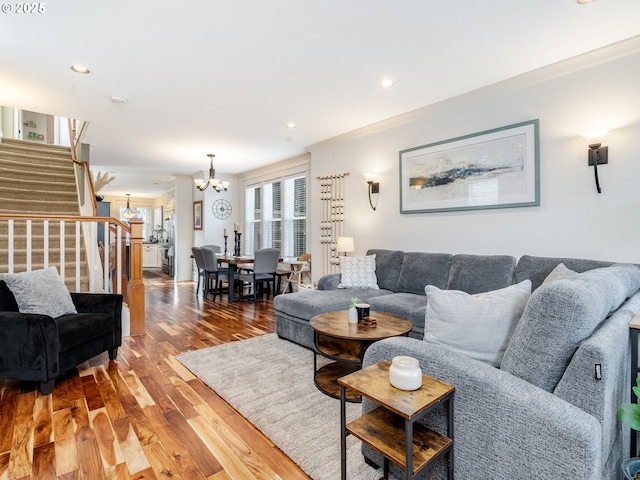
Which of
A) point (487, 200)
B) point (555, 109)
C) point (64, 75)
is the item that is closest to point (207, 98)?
point (64, 75)

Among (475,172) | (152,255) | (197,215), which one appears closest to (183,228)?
(197,215)

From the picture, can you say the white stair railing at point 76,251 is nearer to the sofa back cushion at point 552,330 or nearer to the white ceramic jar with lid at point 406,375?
the white ceramic jar with lid at point 406,375

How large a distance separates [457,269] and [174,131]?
429cm

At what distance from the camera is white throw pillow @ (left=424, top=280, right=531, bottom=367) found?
148 centimetres

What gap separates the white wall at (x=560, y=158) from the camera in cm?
263

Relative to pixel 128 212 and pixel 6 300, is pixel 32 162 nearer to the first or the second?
pixel 6 300

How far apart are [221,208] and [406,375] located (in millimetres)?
7519

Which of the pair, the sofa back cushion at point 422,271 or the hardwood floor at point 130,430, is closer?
the hardwood floor at point 130,430

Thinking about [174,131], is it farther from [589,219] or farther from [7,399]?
[589,219]

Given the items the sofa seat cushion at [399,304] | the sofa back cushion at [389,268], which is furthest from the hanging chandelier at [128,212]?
the sofa seat cushion at [399,304]

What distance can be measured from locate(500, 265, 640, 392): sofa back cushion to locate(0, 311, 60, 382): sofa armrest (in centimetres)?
292

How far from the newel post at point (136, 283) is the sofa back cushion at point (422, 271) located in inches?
119

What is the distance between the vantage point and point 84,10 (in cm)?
219

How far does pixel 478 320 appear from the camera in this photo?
1.49 meters
